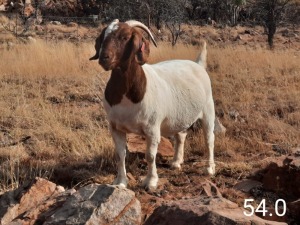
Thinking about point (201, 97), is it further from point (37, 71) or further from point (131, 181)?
point (37, 71)

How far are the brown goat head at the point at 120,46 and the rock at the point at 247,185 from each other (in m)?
1.81

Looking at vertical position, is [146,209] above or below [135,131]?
below

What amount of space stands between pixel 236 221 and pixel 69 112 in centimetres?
593

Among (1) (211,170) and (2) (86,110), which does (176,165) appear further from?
(2) (86,110)

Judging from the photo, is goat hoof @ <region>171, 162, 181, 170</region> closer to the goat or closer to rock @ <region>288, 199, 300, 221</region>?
the goat

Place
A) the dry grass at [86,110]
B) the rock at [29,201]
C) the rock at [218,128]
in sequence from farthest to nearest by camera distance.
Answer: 1. the rock at [218,128]
2. the dry grass at [86,110]
3. the rock at [29,201]

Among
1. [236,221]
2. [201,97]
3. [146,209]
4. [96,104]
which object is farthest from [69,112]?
[236,221]

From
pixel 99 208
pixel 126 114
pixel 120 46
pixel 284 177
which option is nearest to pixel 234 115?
pixel 284 177

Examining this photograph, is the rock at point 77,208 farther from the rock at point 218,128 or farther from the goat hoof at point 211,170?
the rock at point 218,128

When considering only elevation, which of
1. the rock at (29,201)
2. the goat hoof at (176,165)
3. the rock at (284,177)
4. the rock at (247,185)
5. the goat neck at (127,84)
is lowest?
the goat hoof at (176,165)

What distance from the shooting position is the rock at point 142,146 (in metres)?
6.58

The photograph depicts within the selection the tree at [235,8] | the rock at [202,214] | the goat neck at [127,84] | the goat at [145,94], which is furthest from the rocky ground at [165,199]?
the tree at [235,8]

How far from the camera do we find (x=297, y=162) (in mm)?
5336

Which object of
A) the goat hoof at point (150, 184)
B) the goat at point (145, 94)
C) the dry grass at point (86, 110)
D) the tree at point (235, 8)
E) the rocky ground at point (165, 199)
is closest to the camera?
the rocky ground at point (165, 199)
